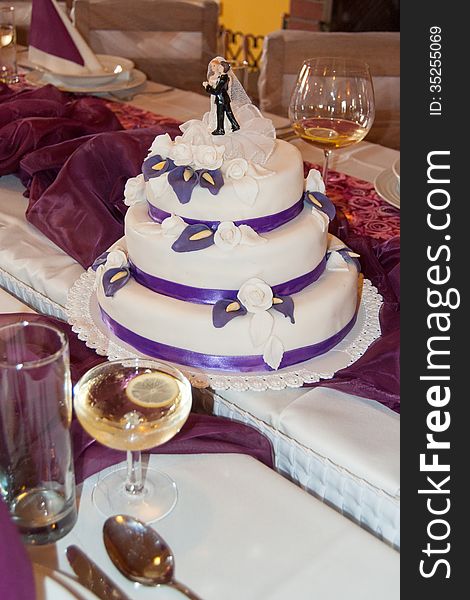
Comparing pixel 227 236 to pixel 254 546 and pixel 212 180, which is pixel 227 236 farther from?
pixel 254 546

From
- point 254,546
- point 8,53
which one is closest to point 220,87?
point 254,546

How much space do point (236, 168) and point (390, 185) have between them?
0.86 meters

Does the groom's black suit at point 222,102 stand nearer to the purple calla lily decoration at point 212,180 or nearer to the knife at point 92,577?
the purple calla lily decoration at point 212,180

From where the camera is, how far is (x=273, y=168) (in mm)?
1145

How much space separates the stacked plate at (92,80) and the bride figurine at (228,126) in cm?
144

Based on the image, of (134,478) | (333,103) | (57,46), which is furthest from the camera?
(57,46)

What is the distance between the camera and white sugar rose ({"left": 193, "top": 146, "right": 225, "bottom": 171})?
3.56 ft

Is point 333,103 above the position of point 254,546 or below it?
above

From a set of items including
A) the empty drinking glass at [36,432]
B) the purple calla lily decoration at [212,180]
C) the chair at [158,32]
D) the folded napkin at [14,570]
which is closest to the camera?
the folded napkin at [14,570]

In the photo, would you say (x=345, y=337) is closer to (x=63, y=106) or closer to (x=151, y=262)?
(x=151, y=262)

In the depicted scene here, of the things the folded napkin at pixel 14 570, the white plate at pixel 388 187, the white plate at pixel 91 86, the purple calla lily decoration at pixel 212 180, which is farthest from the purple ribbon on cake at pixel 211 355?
the white plate at pixel 91 86

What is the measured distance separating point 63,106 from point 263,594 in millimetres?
1503

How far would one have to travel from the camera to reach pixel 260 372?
116cm

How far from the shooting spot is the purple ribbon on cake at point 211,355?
45.3 inches
